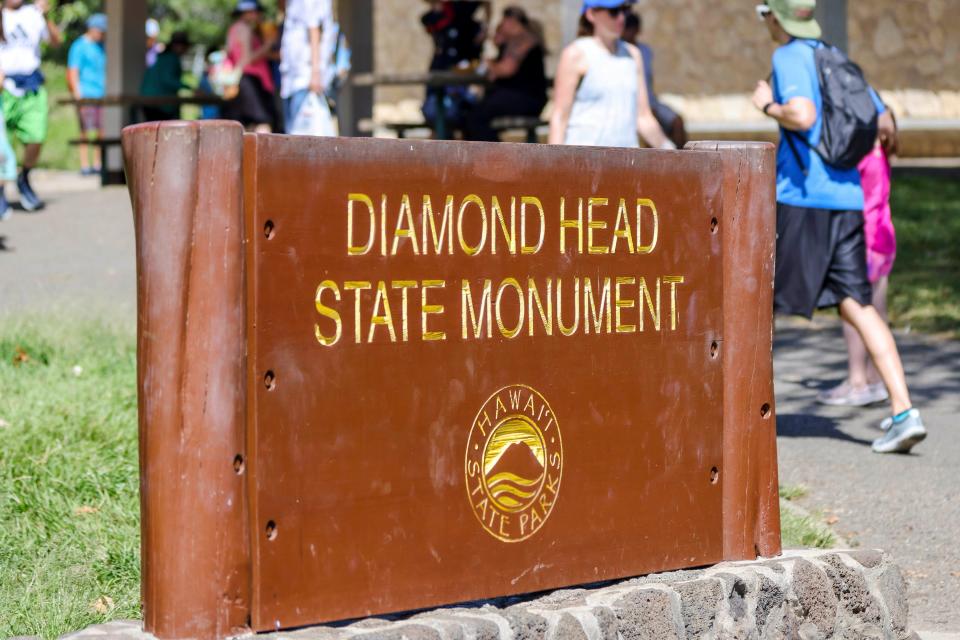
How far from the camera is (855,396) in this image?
Answer: 24.3 ft

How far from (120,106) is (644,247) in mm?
13186

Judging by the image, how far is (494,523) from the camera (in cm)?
355

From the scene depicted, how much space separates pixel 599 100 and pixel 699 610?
350cm

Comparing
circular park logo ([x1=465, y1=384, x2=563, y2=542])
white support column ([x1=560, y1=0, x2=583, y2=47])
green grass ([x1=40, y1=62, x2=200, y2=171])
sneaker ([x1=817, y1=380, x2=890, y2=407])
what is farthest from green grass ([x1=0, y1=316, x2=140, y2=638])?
green grass ([x1=40, y1=62, x2=200, y2=171])

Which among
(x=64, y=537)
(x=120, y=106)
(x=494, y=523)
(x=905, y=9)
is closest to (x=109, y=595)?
(x=64, y=537)

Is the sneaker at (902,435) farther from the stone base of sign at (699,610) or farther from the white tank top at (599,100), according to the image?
the stone base of sign at (699,610)

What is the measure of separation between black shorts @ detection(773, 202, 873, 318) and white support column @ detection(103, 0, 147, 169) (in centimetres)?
1102

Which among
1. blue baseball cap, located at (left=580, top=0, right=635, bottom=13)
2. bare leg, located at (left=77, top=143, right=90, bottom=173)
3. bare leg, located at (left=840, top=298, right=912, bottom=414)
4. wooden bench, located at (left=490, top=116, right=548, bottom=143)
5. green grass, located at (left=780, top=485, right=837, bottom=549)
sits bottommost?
green grass, located at (left=780, top=485, right=837, bottom=549)

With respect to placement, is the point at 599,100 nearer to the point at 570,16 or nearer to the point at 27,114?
the point at 570,16

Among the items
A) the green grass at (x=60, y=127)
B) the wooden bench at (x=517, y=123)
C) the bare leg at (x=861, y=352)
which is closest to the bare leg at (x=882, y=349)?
the bare leg at (x=861, y=352)

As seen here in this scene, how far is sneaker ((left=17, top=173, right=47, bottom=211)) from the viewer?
13562mm

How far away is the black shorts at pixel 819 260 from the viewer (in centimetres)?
624

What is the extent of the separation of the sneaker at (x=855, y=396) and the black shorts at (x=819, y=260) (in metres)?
1.19

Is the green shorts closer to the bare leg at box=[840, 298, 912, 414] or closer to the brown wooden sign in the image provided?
the bare leg at box=[840, 298, 912, 414]
